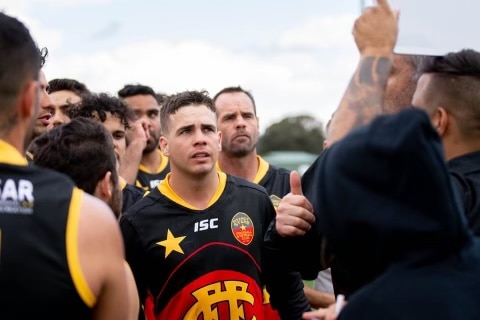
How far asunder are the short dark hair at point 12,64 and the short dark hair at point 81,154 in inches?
30.2

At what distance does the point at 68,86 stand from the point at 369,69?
5.11 meters

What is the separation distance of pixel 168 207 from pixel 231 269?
624 millimetres

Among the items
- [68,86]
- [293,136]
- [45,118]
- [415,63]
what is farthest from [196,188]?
[293,136]

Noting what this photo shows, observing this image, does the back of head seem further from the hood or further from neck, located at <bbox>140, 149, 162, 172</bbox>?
neck, located at <bbox>140, 149, 162, 172</bbox>

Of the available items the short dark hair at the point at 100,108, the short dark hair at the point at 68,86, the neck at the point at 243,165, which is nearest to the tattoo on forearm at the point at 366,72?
the short dark hair at the point at 100,108

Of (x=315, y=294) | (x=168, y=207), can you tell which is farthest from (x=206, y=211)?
(x=315, y=294)

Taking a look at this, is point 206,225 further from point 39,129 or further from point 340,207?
point 340,207

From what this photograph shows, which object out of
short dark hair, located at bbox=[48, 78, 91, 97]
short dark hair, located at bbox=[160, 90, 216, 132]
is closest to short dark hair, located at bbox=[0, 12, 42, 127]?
short dark hair, located at bbox=[160, 90, 216, 132]

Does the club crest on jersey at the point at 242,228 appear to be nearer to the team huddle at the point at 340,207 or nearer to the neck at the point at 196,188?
the neck at the point at 196,188

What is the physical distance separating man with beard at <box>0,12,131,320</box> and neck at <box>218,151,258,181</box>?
4274 mm

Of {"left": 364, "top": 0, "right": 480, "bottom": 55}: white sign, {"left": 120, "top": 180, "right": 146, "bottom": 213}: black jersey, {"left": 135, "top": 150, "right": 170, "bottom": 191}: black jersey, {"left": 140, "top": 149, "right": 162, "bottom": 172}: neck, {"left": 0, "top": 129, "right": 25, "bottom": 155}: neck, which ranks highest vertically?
{"left": 364, "top": 0, "right": 480, "bottom": 55}: white sign

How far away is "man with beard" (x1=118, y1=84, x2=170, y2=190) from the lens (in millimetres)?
7586

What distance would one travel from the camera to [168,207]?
496 cm

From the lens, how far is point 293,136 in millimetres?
88125
